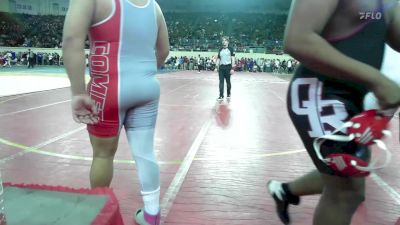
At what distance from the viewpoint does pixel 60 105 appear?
902cm

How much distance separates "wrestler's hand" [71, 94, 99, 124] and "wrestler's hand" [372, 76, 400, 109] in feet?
4.58

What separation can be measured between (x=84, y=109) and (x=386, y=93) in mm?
1464

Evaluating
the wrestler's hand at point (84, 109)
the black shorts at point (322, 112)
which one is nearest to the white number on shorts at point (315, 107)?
the black shorts at point (322, 112)

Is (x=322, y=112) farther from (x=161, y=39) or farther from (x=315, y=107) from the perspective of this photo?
(x=161, y=39)

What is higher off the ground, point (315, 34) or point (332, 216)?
point (315, 34)

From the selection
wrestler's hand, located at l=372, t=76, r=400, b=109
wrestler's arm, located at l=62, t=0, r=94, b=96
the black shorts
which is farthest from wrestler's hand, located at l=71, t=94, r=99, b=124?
wrestler's hand, located at l=372, t=76, r=400, b=109

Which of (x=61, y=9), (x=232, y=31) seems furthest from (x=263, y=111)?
(x=61, y=9)

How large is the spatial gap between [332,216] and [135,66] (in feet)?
4.33

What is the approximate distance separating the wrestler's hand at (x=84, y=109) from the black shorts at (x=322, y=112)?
1.06 metres

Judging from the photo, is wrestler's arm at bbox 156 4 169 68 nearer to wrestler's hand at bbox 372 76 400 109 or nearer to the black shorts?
the black shorts

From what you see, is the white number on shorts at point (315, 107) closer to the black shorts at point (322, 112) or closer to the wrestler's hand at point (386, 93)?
the black shorts at point (322, 112)

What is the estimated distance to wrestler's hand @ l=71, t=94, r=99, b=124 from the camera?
6.93 feet

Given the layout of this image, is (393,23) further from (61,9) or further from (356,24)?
(61,9)

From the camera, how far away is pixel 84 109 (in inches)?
84.0
